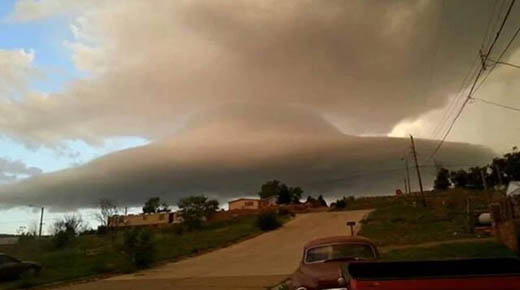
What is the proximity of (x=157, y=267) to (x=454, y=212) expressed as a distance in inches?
1295

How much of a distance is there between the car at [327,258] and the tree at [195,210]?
160 ft

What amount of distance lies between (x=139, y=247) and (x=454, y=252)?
16.2 meters

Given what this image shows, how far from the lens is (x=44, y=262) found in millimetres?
27359

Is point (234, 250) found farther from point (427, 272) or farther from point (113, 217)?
point (113, 217)

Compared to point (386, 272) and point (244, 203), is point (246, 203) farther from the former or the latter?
point (386, 272)

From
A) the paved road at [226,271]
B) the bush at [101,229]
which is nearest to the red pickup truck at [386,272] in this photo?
the paved road at [226,271]

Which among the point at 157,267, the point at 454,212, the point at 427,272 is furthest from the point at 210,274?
the point at 454,212

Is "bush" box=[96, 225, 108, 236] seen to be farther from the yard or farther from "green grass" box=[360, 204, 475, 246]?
the yard

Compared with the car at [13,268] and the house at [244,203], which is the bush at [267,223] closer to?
the car at [13,268]

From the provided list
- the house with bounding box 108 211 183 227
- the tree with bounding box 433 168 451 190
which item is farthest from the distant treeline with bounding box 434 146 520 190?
the house with bounding box 108 211 183 227

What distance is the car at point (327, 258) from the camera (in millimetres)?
8867

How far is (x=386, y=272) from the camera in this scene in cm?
547

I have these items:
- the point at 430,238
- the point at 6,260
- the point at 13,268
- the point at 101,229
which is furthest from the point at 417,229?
the point at 101,229

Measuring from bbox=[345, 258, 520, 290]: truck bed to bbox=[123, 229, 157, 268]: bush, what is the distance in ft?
76.0
